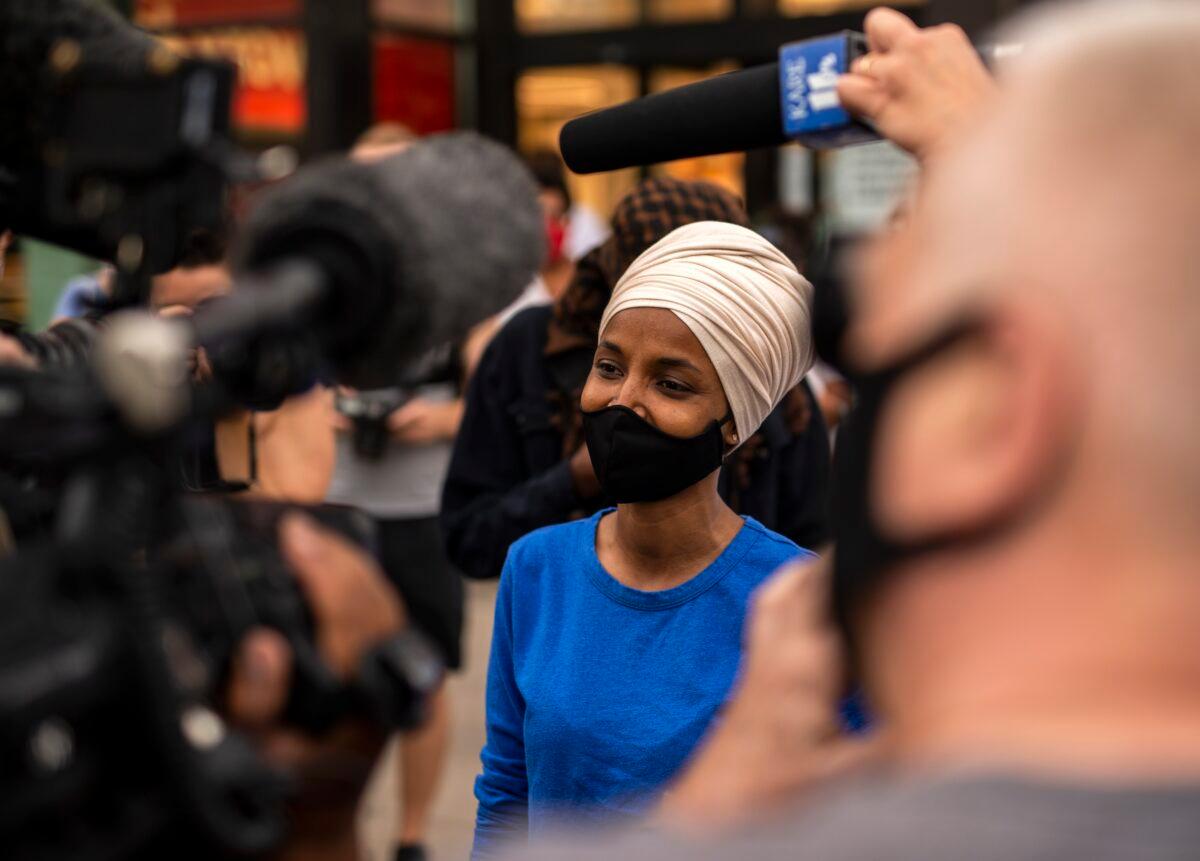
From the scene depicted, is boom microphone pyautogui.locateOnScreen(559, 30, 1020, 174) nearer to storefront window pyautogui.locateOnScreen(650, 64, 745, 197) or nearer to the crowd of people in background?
the crowd of people in background

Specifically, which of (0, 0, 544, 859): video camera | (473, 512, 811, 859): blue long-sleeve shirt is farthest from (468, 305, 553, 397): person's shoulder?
(0, 0, 544, 859): video camera

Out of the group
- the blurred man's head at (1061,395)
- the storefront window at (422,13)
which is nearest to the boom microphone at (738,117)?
the blurred man's head at (1061,395)

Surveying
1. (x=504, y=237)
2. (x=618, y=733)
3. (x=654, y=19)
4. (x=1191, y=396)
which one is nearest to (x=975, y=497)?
(x=1191, y=396)

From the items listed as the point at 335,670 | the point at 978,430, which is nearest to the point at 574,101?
the point at 335,670

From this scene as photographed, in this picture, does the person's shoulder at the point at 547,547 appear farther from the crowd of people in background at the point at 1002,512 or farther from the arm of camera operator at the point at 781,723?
the arm of camera operator at the point at 781,723

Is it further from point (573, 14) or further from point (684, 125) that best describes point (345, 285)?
point (573, 14)

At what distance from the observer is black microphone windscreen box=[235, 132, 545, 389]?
1.23m

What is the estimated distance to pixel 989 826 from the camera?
82 cm

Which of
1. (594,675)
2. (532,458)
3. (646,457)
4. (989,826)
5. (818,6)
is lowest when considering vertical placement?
(532,458)

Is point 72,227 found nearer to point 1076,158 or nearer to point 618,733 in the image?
point 1076,158

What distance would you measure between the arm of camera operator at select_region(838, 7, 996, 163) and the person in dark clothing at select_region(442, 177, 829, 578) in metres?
2.03

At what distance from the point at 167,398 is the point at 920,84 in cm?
83

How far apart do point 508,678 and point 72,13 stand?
4.70ft

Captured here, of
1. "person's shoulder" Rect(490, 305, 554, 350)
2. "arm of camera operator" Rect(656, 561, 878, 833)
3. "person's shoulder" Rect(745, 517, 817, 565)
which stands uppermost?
"arm of camera operator" Rect(656, 561, 878, 833)
